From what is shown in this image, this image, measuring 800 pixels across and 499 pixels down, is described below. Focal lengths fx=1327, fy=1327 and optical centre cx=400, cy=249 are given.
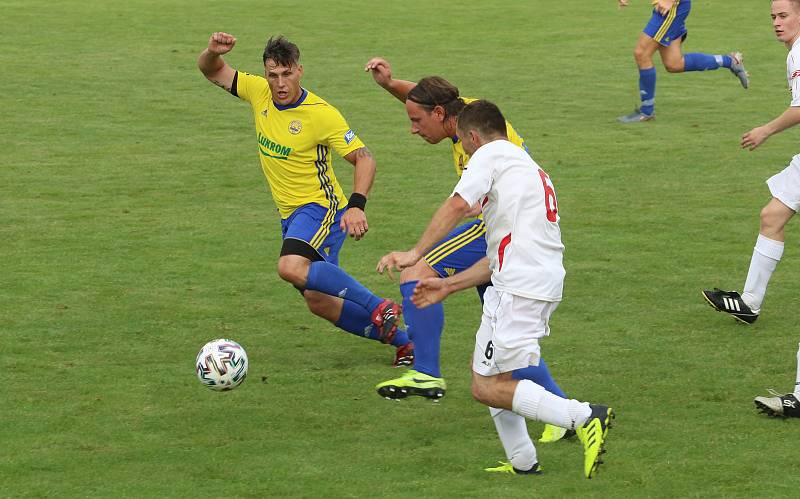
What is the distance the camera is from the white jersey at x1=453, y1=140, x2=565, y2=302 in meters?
6.38

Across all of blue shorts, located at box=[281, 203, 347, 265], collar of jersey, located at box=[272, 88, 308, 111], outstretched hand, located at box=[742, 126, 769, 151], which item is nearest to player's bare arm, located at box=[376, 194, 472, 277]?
blue shorts, located at box=[281, 203, 347, 265]

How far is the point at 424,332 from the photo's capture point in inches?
299

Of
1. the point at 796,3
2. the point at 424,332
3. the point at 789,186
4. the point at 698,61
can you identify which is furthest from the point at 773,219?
the point at 698,61

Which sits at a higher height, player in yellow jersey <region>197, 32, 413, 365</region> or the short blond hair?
the short blond hair

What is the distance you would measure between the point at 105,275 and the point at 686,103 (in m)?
9.55

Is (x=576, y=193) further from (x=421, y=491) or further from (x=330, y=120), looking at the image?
(x=421, y=491)

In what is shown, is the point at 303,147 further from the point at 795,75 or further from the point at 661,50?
the point at 661,50

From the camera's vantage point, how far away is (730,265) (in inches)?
422

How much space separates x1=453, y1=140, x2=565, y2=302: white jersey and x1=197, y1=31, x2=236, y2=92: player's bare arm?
3112 millimetres

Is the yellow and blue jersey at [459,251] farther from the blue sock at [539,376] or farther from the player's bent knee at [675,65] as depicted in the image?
the player's bent knee at [675,65]

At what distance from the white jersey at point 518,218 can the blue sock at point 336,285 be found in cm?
237

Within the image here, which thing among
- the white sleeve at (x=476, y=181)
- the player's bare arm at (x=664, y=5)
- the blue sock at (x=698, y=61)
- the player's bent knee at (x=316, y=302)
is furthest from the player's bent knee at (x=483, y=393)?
the blue sock at (x=698, y=61)

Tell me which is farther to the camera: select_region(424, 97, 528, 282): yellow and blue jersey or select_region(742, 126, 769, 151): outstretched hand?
select_region(742, 126, 769, 151): outstretched hand

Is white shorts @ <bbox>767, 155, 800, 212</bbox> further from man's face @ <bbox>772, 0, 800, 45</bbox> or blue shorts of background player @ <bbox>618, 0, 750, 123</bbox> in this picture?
blue shorts of background player @ <bbox>618, 0, 750, 123</bbox>
